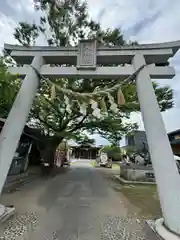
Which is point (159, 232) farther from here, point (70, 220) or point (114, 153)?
point (114, 153)

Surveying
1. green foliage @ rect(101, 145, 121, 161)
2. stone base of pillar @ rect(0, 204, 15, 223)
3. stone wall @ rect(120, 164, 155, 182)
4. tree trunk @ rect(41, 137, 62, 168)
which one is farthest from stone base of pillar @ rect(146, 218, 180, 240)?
green foliage @ rect(101, 145, 121, 161)

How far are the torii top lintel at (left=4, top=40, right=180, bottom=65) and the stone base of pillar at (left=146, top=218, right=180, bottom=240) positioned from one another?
298 cm

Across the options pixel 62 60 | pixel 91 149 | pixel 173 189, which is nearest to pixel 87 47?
pixel 62 60

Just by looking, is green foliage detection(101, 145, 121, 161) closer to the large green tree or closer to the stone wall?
the large green tree

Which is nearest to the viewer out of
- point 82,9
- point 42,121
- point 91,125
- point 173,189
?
point 173,189

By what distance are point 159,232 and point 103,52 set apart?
10.4ft

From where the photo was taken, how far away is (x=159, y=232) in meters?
2.06

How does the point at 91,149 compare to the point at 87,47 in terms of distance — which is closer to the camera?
the point at 87,47

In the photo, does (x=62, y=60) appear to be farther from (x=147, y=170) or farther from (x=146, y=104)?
(x=147, y=170)

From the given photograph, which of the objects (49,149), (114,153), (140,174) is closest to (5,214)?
(140,174)

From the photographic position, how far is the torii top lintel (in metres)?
3.09

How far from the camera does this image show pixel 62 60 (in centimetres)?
339

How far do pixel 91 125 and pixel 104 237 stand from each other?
7782 millimetres

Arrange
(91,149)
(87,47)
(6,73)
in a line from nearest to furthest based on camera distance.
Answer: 1. (6,73)
2. (87,47)
3. (91,149)
